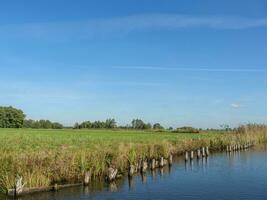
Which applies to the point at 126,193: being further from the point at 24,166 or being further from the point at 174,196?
the point at 24,166

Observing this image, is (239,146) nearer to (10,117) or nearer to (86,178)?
(86,178)

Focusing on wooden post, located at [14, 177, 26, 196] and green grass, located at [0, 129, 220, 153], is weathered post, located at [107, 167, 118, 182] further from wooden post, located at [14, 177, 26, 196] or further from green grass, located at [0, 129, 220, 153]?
green grass, located at [0, 129, 220, 153]

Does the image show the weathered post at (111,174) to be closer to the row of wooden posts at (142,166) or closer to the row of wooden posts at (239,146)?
the row of wooden posts at (142,166)

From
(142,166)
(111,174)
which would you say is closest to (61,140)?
(142,166)

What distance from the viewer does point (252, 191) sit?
91.1 feet

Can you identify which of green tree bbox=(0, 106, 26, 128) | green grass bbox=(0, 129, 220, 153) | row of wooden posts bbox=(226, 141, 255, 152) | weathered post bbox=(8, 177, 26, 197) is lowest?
weathered post bbox=(8, 177, 26, 197)

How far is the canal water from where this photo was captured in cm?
2544

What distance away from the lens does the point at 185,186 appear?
1181 inches

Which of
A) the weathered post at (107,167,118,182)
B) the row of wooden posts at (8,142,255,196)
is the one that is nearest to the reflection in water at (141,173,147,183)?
the row of wooden posts at (8,142,255,196)

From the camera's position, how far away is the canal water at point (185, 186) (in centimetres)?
2544

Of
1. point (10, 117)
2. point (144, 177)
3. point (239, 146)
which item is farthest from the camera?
point (10, 117)

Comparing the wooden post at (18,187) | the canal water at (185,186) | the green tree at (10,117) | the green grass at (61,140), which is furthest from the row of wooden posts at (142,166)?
the green tree at (10,117)

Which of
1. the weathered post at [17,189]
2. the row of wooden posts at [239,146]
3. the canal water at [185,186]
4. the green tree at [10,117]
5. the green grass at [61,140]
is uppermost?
the green tree at [10,117]

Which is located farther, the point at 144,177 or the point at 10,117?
the point at 10,117
